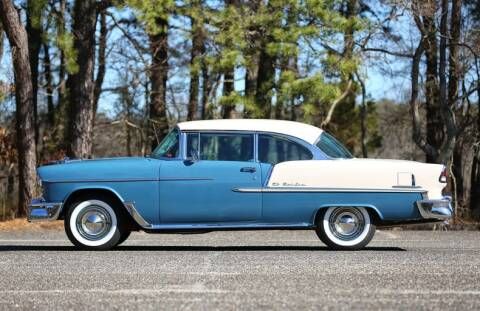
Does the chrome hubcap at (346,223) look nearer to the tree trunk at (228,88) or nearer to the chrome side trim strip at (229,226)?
the chrome side trim strip at (229,226)

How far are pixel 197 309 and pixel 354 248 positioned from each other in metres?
5.12

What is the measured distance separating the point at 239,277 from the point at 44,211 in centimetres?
403

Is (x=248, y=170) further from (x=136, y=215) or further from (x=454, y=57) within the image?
(x=454, y=57)

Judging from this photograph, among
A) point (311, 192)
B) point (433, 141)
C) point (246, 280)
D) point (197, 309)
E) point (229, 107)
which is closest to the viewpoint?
point (197, 309)

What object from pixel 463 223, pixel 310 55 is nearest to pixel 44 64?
pixel 310 55

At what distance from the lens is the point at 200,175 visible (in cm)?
1126

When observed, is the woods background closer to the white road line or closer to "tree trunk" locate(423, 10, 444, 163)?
"tree trunk" locate(423, 10, 444, 163)

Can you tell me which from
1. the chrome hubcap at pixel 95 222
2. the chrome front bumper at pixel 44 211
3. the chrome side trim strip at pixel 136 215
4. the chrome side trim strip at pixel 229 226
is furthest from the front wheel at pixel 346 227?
the chrome front bumper at pixel 44 211

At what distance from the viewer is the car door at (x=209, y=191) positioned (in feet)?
36.8

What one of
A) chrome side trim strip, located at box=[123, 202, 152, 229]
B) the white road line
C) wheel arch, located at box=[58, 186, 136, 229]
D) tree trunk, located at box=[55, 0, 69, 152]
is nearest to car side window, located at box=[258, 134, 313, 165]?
chrome side trim strip, located at box=[123, 202, 152, 229]

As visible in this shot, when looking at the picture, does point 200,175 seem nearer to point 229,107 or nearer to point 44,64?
point 229,107

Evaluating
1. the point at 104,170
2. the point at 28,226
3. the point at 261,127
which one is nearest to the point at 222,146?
the point at 261,127

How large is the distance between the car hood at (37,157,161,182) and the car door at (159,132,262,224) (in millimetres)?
201

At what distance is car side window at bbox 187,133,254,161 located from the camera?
11383 millimetres
